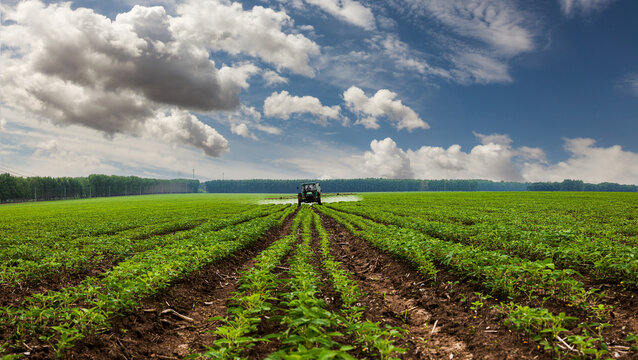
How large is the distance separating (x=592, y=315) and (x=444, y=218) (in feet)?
69.1

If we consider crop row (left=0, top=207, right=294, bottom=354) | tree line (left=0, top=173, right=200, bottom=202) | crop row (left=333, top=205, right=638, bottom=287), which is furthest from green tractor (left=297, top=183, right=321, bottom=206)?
tree line (left=0, top=173, right=200, bottom=202)

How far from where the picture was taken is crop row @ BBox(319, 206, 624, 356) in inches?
179

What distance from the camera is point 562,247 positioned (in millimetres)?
9305

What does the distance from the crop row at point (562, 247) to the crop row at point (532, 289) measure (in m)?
1.09

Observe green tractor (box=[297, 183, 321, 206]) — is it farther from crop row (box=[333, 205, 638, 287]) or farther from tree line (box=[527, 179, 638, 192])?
tree line (box=[527, 179, 638, 192])

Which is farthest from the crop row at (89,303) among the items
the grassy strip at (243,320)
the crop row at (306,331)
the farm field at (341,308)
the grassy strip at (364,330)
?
the grassy strip at (364,330)

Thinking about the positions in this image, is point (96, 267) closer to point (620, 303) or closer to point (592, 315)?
point (592, 315)

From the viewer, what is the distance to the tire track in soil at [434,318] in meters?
4.95

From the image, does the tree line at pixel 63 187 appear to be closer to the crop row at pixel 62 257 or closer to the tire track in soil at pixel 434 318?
the crop row at pixel 62 257

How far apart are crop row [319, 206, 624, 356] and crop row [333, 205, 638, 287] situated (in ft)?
3.57

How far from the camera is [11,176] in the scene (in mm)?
124000

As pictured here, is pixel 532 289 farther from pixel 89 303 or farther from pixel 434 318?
pixel 89 303

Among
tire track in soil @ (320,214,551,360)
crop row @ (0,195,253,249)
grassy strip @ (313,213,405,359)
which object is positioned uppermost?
grassy strip @ (313,213,405,359)

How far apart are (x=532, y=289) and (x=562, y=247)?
437 centimetres
